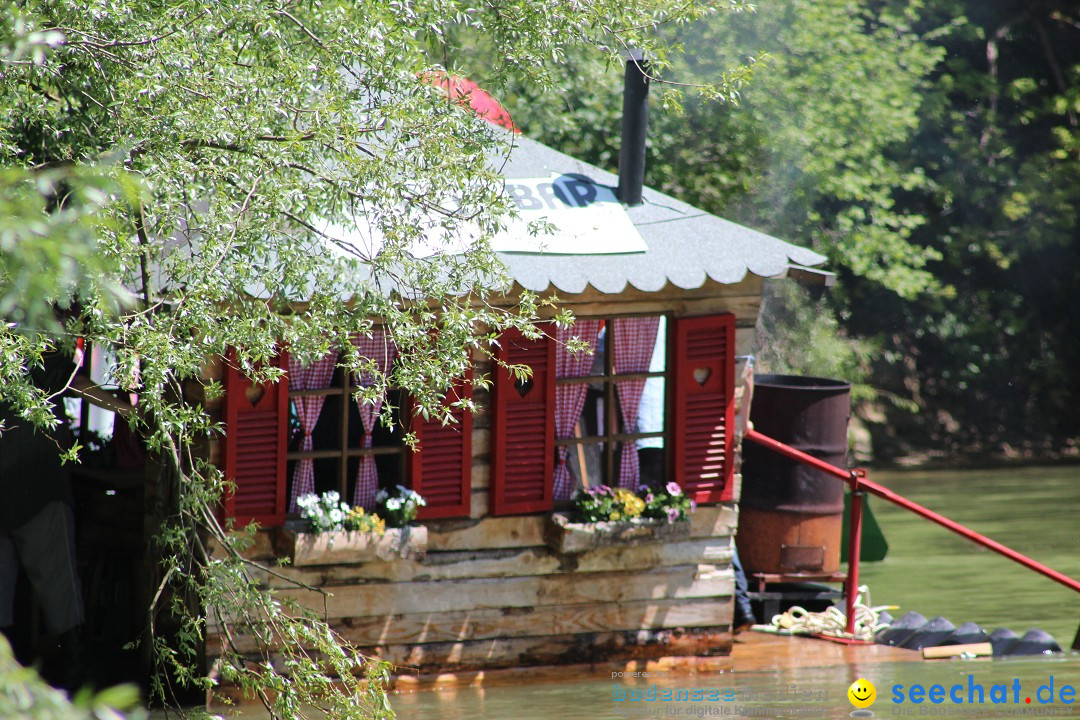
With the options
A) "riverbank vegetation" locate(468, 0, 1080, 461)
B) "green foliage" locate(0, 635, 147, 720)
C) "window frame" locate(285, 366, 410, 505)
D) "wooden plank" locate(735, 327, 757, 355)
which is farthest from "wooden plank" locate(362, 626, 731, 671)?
"riverbank vegetation" locate(468, 0, 1080, 461)

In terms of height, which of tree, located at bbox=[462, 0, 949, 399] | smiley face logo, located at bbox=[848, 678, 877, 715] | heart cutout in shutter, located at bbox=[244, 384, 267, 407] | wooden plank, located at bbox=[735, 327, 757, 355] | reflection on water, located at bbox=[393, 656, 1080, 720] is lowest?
reflection on water, located at bbox=[393, 656, 1080, 720]

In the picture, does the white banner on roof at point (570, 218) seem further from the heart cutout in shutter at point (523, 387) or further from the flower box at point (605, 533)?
the flower box at point (605, 533)

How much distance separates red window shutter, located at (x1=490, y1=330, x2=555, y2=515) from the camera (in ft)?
24.0

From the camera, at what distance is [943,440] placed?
779 inches

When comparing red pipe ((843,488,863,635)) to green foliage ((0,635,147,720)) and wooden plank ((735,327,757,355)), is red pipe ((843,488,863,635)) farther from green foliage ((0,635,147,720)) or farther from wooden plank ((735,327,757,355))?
green foliage ((0,635,147,720))

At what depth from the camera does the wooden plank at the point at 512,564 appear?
707 centimetres

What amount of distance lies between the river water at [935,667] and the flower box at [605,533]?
2.67 ft

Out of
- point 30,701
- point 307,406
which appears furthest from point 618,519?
point 30,701

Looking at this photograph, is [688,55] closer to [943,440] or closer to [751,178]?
[751,178]

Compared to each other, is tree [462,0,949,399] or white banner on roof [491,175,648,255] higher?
tree [462,0,949,399]

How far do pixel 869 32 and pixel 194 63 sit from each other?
17732 millimetres

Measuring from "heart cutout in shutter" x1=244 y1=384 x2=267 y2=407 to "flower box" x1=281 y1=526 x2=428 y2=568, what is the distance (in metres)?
0.71

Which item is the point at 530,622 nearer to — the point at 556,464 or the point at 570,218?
the point at 556,464

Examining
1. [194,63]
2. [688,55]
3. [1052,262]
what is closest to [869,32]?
[1052,262]
